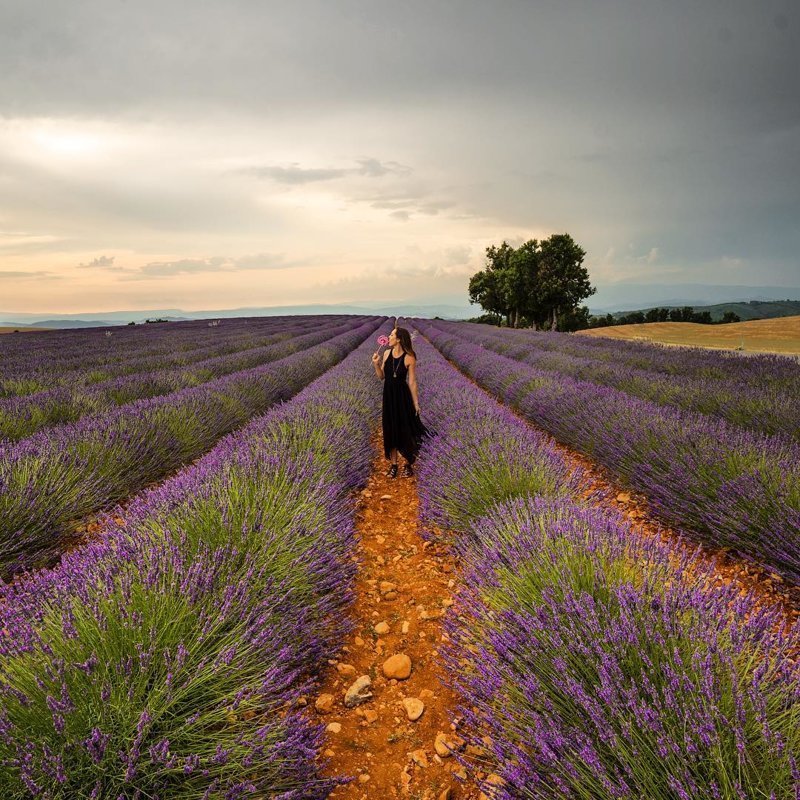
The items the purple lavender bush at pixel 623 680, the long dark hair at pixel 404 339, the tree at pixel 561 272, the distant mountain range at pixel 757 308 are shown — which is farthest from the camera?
the distant mountain range at pixel 757 308

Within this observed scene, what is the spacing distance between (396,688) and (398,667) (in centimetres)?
8

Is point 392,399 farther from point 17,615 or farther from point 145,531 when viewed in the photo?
point 17,615

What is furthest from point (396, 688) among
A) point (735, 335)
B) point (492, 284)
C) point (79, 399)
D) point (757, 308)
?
point (757, 308)

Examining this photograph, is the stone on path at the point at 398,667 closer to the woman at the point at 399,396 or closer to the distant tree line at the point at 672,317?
the woman at the point at 399,396

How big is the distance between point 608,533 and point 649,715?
1090 millimetres

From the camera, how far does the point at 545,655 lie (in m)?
1.35

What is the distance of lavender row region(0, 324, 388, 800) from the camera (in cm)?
101

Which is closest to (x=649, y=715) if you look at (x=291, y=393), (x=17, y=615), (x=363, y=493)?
(x=17, y=615)

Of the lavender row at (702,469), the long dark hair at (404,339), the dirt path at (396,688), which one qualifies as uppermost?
the long dark hair at (404,339)

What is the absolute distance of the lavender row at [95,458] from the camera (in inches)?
102

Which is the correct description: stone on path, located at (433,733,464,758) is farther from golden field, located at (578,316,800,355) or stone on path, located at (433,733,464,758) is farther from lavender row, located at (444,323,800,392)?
golden field, located at (578,316,800,355)

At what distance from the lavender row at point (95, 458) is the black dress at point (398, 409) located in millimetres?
2226

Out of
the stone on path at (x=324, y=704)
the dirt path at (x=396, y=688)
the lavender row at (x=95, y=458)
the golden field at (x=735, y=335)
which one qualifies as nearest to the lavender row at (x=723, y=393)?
the dirt path at (x=396, y=688)

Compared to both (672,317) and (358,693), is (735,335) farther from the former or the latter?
(672,317)
